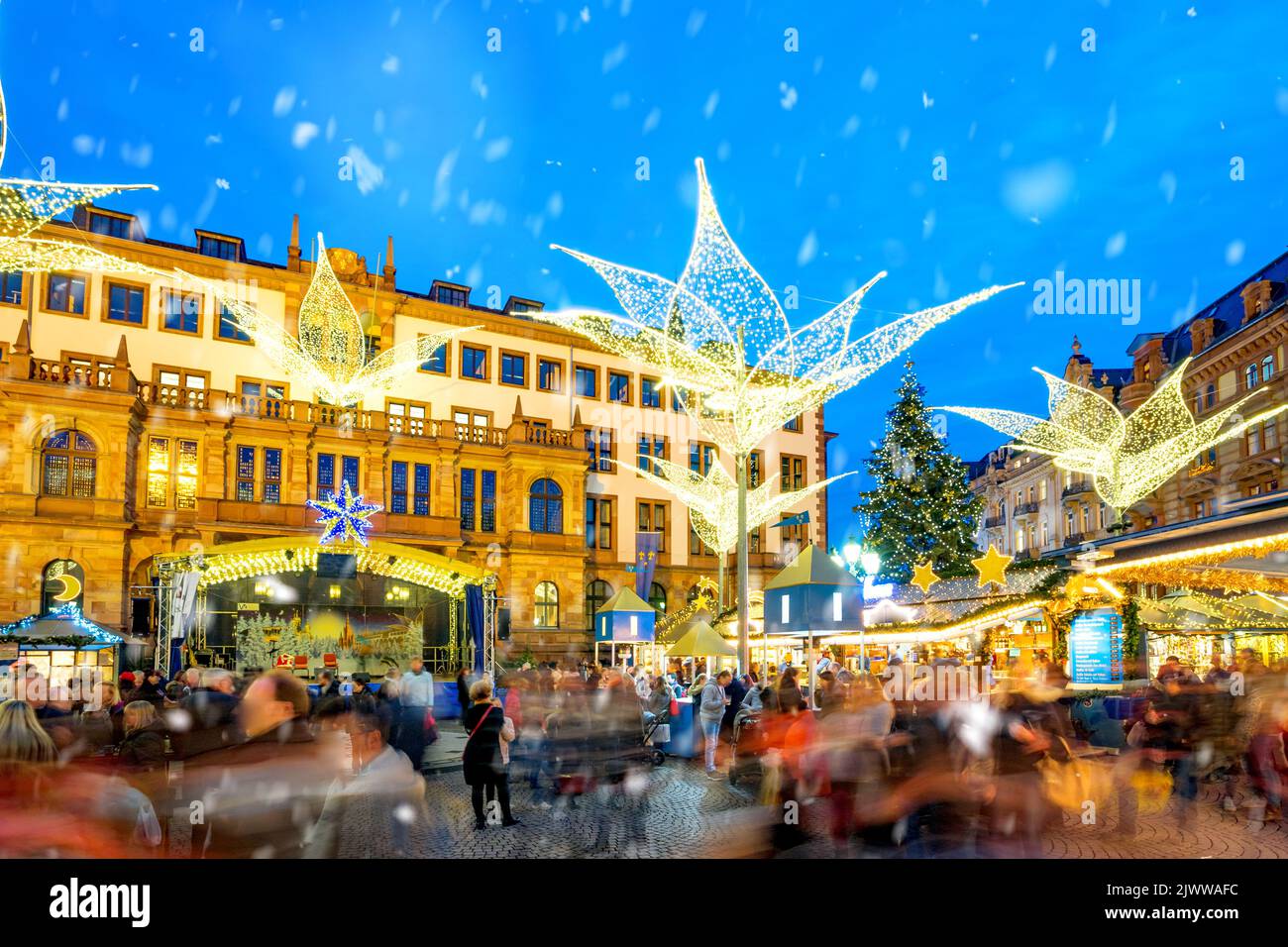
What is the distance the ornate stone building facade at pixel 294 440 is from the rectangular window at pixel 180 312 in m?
0.07

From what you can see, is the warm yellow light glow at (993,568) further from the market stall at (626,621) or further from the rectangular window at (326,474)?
the rectangular window at (326,474)

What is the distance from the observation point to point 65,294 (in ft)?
113

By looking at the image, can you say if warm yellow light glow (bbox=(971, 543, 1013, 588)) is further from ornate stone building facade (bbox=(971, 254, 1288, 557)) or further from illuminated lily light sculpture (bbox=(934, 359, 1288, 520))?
ornate stone building facade (bbox=(971, 254, 1288, 557))

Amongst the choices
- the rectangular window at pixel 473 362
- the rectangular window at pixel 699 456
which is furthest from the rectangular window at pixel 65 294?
the rectangular window at pixel 699 456

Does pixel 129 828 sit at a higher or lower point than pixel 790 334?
lower

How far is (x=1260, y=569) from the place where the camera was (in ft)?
52.2

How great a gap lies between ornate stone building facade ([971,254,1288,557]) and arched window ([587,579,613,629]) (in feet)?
75.3

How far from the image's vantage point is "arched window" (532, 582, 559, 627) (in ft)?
130

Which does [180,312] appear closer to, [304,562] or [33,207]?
[304,562]

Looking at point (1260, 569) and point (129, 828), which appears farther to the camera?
point (1260, 569)
